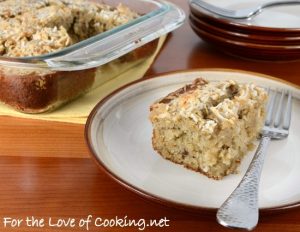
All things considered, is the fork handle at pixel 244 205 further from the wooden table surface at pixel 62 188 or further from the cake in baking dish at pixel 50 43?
the cake in baking dish at pixel 50 43

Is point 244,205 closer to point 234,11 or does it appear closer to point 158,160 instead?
point 158,160

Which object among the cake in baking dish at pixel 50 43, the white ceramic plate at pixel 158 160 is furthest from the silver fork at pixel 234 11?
the white ceramic plate at pixel 158 160

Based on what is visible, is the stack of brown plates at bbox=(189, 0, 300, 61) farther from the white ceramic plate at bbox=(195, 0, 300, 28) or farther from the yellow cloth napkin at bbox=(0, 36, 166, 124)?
the yellow cloth napkin at bbox=(0, 36, 166, 124)

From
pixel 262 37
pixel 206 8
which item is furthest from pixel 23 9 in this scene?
pixel 262 37

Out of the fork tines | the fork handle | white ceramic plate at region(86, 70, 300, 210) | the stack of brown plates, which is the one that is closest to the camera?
the fork handle

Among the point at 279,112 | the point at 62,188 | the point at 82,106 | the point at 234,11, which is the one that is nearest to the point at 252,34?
the point at 234,11

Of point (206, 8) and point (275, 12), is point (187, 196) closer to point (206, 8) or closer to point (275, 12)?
point (206, 8)

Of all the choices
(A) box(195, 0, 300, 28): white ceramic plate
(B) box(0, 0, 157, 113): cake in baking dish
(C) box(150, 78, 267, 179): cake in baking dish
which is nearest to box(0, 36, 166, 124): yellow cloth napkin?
(B) box(0, 0, 157, 113): cake in baking dish
